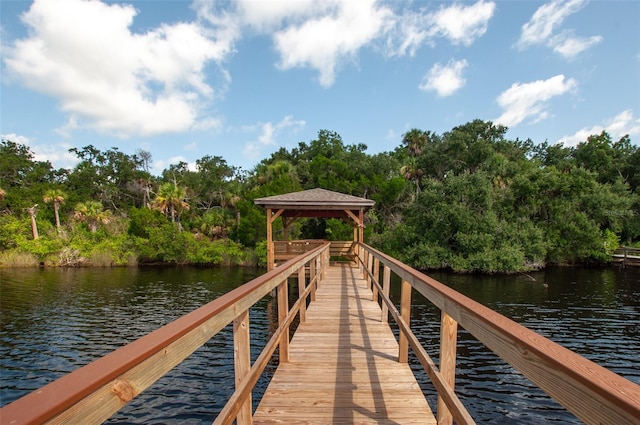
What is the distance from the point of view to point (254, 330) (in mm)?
11414

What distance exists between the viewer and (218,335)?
11.5m

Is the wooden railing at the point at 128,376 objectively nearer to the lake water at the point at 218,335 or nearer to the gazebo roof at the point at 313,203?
the lake water at the point at 218,335

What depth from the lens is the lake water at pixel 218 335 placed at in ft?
23.2

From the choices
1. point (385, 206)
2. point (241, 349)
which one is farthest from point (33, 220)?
point (241, 349)

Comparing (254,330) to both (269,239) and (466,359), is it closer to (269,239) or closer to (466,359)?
(269,239)

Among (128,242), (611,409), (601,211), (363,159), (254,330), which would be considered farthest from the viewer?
(363,159)

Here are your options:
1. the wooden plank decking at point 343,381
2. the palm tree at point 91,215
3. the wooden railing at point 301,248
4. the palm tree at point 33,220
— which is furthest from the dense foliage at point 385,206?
the wooden plank decking at point 343,381

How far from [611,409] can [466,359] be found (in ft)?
32.2

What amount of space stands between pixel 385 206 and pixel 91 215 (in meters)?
26.9

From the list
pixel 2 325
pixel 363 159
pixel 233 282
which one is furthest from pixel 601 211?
pixel 2 325

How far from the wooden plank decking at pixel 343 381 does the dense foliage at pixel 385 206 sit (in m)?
19.7

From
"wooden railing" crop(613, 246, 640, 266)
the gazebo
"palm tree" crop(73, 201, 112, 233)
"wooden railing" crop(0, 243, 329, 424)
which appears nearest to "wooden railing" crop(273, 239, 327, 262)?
the gazebo

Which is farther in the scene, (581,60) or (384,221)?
(384,221)

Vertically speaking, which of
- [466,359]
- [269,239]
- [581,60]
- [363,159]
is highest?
[581,60]
